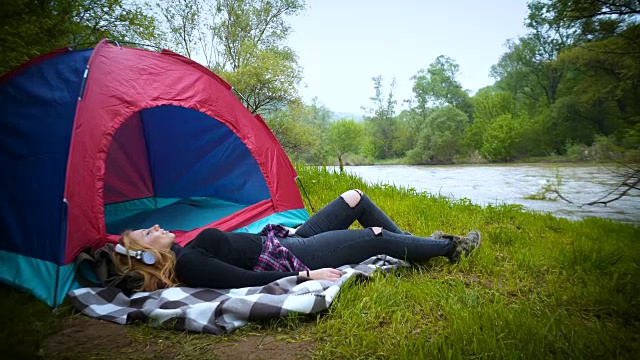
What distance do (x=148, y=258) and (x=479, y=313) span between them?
1679 mm

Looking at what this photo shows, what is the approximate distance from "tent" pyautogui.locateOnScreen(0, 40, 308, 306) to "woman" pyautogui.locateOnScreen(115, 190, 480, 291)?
0.40m

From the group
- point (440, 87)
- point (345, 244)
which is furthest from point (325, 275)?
point (440, 87)

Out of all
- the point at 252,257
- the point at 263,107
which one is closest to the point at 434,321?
the point at 252,257

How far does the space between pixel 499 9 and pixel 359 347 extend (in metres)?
3.68

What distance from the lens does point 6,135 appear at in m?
2.11

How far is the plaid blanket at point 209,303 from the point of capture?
4.88ft

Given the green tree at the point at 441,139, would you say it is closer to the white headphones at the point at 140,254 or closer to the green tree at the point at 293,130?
the green tree at the point at 293,130

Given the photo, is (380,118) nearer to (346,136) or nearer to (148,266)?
(346,136)

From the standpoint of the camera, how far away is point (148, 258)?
1.76 meters

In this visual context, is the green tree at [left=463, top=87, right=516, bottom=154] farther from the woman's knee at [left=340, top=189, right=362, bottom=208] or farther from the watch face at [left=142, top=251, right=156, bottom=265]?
the watch face at [left=142, top=251, right=156, bottom=265]

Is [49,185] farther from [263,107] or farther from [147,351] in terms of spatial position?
[263,107]

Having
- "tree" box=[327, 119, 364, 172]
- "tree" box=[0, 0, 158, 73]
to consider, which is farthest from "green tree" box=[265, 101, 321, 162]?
"tree" box=[327, 119, 364, 172]

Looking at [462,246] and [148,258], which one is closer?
[148,258]

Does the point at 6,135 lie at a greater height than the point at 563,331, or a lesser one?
greater
